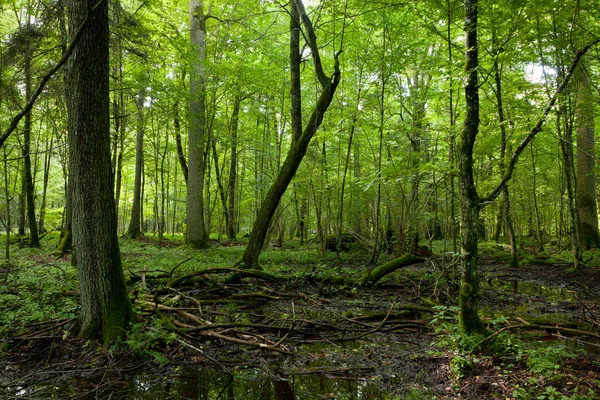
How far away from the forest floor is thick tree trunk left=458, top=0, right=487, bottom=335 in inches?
9.6

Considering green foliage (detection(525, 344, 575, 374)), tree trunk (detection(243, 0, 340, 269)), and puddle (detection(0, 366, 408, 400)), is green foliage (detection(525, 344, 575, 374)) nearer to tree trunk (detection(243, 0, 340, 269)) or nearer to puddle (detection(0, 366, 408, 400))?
puddle (detection(0, 366, 408, 400))

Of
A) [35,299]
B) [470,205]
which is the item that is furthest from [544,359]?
[35,299]

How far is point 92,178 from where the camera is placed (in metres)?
4.00

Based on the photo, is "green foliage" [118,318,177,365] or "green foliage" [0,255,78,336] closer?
"green foliage" [118,318,177,365]

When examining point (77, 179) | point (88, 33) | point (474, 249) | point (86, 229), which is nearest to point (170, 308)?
point (86, 229)

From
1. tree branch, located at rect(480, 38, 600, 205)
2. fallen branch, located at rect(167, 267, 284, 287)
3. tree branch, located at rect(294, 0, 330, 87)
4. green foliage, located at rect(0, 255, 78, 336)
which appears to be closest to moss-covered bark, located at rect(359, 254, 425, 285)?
fallen branch, located at rect(167, 267, 284, 287)

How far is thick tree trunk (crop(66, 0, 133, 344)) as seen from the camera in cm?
397

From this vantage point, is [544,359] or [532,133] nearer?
[544,359]

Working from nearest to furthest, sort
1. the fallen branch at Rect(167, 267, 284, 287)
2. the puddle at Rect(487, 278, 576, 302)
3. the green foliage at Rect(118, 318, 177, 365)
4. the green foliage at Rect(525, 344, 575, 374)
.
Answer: the green foliage at Rect(525, 344, 575, 374) → the green foliage at Rect(118, 318, 177, 365) → the fallen branch at Rect(167, 267, 284, 287) → the puddle at Rect(487, 278, 576, 302)

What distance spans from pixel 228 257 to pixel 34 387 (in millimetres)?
7998

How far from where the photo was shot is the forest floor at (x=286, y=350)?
3.25 m

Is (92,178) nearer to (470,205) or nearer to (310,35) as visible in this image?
(470,205)

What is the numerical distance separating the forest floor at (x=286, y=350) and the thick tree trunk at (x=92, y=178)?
1.37 ft

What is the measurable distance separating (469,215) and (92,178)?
4346 millimetres
